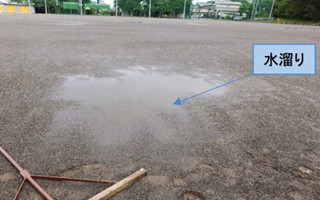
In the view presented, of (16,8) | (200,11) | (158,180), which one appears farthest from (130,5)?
(200,11)

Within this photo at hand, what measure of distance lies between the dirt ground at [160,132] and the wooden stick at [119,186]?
40 millimetres

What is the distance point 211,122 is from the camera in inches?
104

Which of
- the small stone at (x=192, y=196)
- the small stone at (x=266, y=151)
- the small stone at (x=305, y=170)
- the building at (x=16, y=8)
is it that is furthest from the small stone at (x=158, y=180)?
the building at (x=16, y=8)

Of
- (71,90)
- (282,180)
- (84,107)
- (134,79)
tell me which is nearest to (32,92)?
(71,90)

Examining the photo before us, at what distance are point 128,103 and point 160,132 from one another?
2.73ft

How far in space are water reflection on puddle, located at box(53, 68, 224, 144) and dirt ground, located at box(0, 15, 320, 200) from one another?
14mm

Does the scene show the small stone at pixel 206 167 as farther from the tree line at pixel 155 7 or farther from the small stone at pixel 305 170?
the tree line at pixel 155 7

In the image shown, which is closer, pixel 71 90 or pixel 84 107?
pixel 84 107

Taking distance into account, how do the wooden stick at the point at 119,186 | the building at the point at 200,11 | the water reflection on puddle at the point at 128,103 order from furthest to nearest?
the building at the point at 200,11, the water reflection on puddle at the point at 128,103, the wooden stick at the point at 119,186

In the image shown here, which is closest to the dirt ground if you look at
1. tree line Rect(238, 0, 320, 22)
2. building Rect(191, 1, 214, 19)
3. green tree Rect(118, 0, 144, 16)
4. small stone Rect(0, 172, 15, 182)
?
small stone Rect(0, 172, 15, 182)

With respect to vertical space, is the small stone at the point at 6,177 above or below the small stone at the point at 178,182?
above

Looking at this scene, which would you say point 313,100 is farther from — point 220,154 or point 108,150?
point 108,150

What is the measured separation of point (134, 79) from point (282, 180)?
2.88 meters

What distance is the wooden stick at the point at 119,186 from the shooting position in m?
1.49
